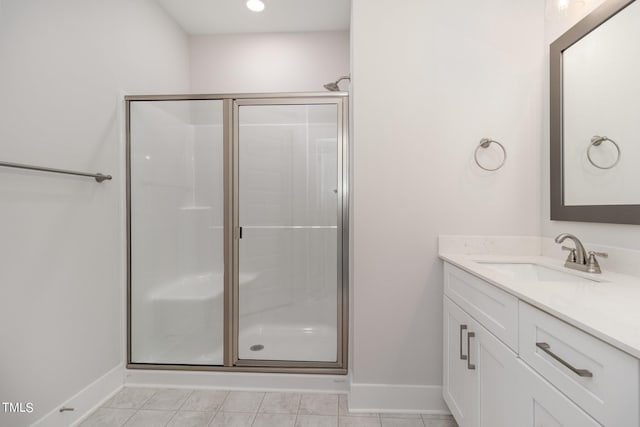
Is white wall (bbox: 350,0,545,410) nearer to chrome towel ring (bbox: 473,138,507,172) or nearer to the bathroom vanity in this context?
chrome towel ring (bbox: 473,138,507,172)

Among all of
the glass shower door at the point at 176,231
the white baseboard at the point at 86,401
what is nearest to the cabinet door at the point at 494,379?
the glass shower door at the point at 176,231

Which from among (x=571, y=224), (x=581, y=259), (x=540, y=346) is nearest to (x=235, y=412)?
(x=540, y=346)

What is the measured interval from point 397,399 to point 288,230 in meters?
1.15

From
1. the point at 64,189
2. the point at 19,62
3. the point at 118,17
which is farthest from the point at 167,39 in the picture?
the point at 64,189

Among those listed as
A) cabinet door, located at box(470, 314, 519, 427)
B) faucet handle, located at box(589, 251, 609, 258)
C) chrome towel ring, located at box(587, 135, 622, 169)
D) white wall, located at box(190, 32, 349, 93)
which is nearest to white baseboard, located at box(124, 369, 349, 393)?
cabinet door, located at box(470, 314, 519, 427)

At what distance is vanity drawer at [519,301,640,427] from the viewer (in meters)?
0.57

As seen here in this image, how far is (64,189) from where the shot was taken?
152 cm

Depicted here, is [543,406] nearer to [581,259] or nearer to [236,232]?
[581,259]

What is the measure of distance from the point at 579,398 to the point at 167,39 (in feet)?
10.1

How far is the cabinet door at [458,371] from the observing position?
1263 millimetres

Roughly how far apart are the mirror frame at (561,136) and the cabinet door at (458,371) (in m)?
0.69

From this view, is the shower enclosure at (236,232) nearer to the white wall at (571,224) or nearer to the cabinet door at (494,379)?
the cabinet door at (494,379)

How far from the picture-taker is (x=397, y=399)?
Answer: 66.2 inches

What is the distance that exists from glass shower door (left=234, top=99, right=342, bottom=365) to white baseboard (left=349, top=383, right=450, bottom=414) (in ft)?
0.93
